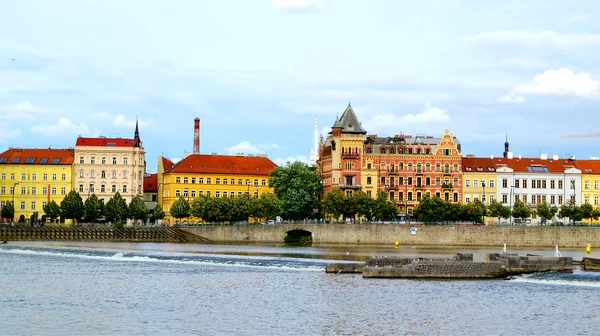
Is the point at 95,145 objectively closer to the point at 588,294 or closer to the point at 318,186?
the point at 318,186

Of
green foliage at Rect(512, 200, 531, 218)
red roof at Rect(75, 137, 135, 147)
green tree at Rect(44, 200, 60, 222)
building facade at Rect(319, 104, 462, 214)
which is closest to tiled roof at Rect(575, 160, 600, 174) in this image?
green foliage at Rect(512, 200, 531, 218)

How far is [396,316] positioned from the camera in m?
56.6

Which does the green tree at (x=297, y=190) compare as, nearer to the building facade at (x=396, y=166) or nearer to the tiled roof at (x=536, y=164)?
the building facade at (x=396, y=166)

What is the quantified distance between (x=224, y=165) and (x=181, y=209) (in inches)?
825

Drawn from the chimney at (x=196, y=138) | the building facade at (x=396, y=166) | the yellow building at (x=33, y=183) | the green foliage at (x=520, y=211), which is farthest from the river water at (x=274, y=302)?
the chimney at (x=196, y=138)

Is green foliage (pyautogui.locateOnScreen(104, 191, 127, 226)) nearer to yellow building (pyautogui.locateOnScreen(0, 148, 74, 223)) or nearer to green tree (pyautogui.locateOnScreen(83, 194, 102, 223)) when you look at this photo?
green tree (pyautogui.locateOnScreen(83, 194, 102, 223))

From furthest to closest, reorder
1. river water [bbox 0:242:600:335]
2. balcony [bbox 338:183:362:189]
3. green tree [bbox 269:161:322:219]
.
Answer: green tree [bbox 269:161:322:219]
balcony [bbox 338:183:362:189]
river water [bbox 0:242:600:335]

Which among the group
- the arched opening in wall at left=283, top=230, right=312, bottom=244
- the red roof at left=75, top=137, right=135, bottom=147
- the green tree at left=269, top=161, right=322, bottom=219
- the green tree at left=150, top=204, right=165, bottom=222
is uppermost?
the red roof at left=75, top=137, right=135, bottom=147

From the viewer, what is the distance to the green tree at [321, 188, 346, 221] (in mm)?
156250

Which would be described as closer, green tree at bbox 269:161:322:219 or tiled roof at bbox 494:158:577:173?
green tree at bbox 269:161:322:219

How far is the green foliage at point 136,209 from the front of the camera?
547 feet

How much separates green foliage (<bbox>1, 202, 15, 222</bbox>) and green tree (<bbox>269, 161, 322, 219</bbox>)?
45.8 metres

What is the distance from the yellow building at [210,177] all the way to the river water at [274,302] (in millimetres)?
88628

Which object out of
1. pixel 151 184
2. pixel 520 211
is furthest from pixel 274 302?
pixel 151 184
